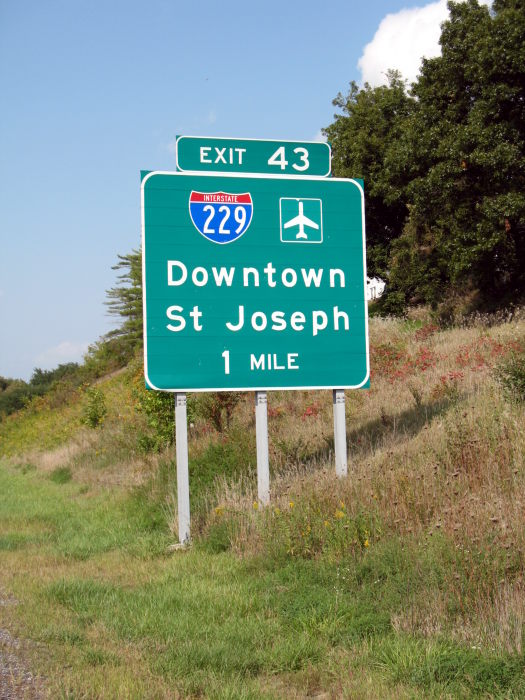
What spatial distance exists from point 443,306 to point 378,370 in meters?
12.7

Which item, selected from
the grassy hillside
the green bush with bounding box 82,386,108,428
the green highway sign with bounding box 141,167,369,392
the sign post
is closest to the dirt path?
the grassy hillside

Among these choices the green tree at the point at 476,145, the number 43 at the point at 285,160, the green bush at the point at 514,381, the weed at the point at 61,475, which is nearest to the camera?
the number 43 at the point at 285,160

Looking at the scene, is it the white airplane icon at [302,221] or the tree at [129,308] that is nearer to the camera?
the white airplane icon at [302,221]

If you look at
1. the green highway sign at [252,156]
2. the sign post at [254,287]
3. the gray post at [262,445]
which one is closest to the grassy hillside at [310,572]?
the gray post at [262,445]

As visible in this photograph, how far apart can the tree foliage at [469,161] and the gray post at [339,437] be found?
14803 mm

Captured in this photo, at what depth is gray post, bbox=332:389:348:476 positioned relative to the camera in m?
9.58

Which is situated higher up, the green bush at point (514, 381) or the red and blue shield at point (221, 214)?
the red and blue shield at point (221, 214)

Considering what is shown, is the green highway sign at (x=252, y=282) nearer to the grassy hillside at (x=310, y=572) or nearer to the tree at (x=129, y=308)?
the grassy hillside at (x=310, y=572)

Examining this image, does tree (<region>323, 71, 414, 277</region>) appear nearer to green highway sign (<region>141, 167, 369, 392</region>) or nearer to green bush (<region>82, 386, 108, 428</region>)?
green bush (<region>82, 386, 108, 428</region>)

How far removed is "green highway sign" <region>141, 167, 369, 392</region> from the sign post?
0.01 metres

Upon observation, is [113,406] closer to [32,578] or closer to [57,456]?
[57,456]

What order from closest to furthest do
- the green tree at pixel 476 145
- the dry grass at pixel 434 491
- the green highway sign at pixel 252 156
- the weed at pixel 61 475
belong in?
the dry grass at pixel 434 491, the green highway sign at pixel 252 156, the weed at pixel 61 475, the green tree at pixel 476 145

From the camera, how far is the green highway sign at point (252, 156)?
9969mm

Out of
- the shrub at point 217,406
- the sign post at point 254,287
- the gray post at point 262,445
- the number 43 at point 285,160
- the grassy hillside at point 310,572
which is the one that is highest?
the number 43 at point 285,160
